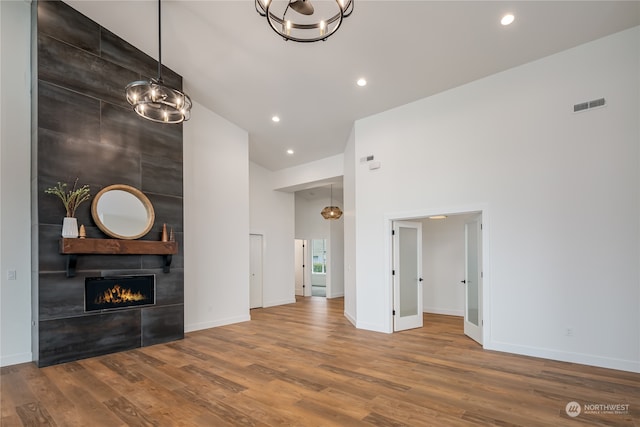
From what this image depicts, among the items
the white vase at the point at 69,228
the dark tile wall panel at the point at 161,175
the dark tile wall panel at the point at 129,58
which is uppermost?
the dark tile wall panel at the point at 129,58

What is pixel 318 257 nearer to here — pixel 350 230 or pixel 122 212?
pixel 350 230

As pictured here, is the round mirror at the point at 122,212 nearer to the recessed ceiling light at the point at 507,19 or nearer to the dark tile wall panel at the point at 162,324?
the dark tile wall panel at the point at 162,324

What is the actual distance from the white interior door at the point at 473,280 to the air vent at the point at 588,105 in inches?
76.6

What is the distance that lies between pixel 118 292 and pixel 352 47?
5.08m

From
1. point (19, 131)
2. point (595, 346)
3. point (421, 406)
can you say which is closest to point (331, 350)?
point (421, 406)

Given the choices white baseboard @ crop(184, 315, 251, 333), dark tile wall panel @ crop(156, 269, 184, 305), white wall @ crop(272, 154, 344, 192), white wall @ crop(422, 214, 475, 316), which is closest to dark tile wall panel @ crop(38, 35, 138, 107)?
dark tile wall panel @ crop(156, 269, 184, 305)

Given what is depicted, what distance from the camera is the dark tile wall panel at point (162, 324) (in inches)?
219

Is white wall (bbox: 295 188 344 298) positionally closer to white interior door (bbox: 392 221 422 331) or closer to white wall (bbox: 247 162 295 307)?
white wall (bbox: 247 162 295 307)

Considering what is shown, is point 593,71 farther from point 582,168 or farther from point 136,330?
point 136,330

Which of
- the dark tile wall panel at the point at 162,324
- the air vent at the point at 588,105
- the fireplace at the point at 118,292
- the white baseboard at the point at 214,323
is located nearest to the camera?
the air vent at the point at 588,105

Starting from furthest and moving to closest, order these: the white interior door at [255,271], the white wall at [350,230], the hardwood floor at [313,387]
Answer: the white interior door at [255,271] < the white wall at [350,230] < the hardwood floor at [313,387]

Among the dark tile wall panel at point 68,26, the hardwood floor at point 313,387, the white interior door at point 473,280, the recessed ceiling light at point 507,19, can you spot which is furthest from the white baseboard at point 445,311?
the dark tile wall panel at point 68,26

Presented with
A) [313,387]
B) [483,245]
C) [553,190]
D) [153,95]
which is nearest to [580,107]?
[553,190]

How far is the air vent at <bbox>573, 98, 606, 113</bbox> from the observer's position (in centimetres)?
439
